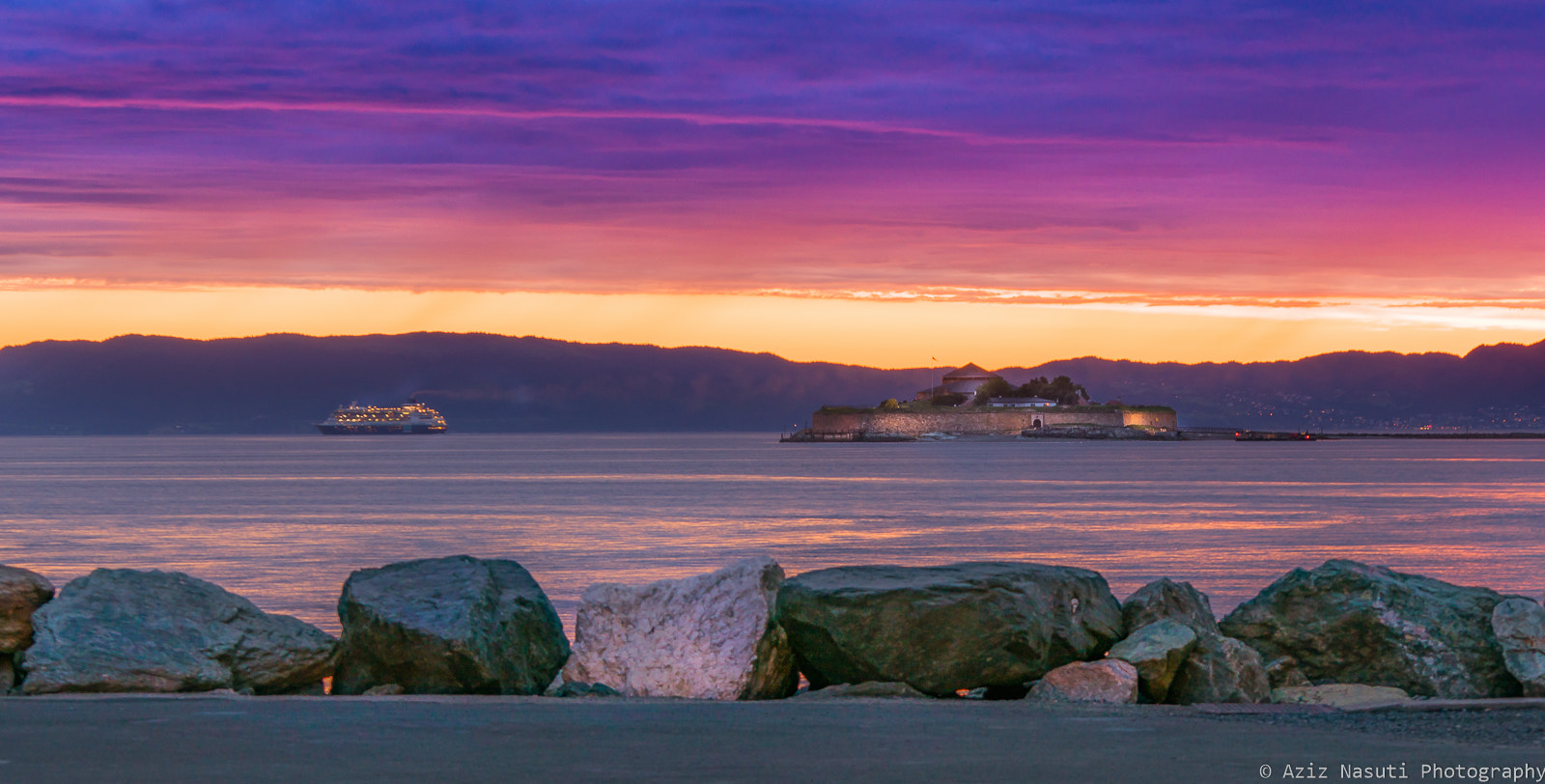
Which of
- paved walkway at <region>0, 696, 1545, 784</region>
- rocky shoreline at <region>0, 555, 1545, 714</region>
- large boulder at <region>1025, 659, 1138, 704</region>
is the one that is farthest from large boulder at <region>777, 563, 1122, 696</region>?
paved walkway at <region>0, 696, 1545, 784</region>

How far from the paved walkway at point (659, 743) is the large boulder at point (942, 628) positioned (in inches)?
46.5

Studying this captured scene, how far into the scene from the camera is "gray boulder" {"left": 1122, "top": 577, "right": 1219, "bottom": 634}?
11.5m

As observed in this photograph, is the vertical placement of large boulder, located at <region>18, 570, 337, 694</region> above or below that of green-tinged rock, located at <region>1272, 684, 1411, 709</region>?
above

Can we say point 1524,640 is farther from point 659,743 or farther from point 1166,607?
point 659,743

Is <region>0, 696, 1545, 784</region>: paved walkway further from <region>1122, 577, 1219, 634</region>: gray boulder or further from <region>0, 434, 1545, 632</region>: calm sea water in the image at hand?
<region>0, 434, 1545, 632</region>: calm sea water

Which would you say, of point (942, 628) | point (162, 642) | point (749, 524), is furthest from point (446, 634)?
point (749, 524)

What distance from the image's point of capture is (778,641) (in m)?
10.8

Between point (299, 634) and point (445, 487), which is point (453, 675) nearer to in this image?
point (299, 634)

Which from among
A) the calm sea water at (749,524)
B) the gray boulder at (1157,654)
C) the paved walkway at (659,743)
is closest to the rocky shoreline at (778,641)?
the gray boulder at (1157,654)

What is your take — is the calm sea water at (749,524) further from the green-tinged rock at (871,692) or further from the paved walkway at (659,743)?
the paved walkway at (659,743)

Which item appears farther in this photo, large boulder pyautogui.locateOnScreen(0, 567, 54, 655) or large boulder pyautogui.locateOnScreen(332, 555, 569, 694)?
large boulder pyautogui.locateOnScreen(332, 555, 569, 694)

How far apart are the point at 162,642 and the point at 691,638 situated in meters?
3.64

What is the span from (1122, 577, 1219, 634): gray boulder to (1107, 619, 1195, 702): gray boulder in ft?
2.77

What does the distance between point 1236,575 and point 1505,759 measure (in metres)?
23.1
